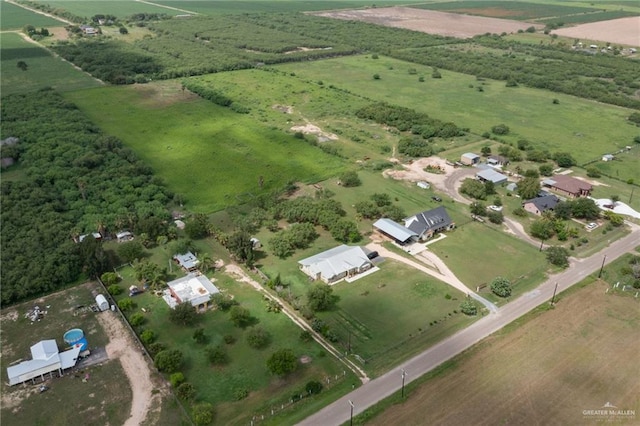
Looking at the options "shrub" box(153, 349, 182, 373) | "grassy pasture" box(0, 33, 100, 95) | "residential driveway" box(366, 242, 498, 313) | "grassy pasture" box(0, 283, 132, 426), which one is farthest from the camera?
"grassy pasture" box(0, 33, 100, 95)

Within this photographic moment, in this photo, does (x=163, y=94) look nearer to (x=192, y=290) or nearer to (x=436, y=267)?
(x=192, y=290)

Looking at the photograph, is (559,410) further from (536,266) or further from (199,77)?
(199,77)

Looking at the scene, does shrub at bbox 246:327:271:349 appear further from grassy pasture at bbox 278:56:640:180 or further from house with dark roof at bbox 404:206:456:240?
grassy pasture at bbox 278:56:640:180

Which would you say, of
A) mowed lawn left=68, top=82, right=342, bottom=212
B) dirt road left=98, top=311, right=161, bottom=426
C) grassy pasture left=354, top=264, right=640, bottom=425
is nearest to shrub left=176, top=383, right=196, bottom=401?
dirt road left=98, top=311, right=161, bottom=426

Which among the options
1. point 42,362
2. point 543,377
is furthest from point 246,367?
point 543,377

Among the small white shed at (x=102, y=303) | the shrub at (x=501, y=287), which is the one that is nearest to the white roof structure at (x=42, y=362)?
the small white shed at (x=102, y=303)

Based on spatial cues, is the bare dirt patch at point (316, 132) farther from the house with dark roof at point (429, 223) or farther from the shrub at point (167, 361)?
the shrub at point (167, 361)
